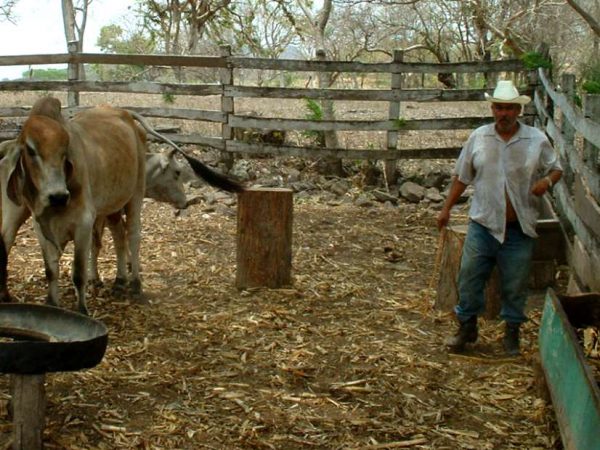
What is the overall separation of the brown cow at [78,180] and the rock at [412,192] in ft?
16.7

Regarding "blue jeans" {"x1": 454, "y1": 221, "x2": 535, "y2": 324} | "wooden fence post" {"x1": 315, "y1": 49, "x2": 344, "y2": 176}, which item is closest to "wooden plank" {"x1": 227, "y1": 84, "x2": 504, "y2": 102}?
"wooden fence post" {"x1": 315, "y1": 49, "x2": 344, "y2": 176}

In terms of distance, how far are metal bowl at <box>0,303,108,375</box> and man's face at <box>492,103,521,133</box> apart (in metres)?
2.87

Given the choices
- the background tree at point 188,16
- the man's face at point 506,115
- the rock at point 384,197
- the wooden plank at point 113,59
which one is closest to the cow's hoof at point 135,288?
the man's face at point 506,115

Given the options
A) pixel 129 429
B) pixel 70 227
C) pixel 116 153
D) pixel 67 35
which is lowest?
pixel 129 429

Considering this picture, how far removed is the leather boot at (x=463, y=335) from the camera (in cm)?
592

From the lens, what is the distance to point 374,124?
1212 cm

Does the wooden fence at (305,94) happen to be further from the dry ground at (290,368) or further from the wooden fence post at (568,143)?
the dry ground at (290,368)

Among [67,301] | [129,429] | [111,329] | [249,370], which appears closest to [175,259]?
[67,301]

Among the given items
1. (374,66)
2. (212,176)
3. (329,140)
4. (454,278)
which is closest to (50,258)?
(212,176)

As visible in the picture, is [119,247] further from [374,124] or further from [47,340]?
[374,124]

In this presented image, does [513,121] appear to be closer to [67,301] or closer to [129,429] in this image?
[129,429]

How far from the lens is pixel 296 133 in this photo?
1459 centimetres

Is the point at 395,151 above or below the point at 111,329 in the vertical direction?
above

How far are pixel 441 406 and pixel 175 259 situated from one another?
421 cm
